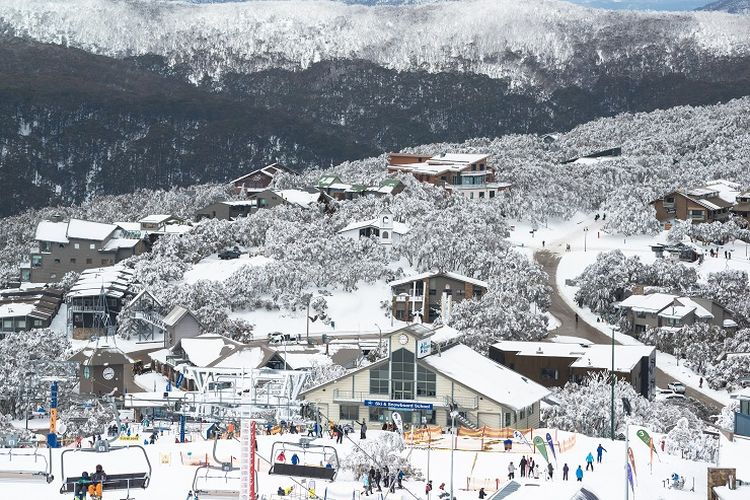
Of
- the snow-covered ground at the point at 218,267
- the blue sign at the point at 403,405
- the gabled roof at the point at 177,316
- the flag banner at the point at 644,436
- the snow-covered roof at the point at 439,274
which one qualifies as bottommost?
the flag banner at the point at 644,436

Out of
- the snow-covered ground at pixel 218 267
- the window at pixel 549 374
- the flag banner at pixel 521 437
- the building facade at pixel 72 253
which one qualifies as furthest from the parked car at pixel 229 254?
the flag banner at pixel 521 437

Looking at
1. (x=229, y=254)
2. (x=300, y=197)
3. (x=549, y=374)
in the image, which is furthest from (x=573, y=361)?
(x=300, y=197)

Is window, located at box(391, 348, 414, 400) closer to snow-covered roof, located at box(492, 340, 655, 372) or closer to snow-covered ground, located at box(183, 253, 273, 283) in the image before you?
snow-covered roof, located at box(492, 340, 655, 372)

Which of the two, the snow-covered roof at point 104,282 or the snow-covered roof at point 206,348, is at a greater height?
the snow-covered roof at point 104,282

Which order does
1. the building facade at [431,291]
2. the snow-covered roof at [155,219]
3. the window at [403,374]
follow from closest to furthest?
1. the window at [403,374]
2. the building facade at [431,291]
3. the snow-covered roof at [155,219]

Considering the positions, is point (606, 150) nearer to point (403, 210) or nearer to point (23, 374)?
point (403, 210)

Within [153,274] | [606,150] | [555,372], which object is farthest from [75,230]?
[606,150]

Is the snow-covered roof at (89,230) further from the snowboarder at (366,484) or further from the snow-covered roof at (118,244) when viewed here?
the snowboarder at (366,484)
